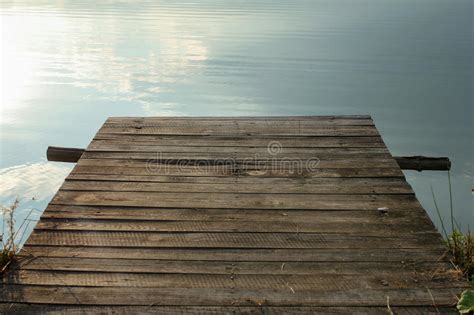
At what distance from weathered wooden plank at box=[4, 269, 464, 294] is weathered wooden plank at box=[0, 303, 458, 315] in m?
0.14

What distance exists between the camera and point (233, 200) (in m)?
3.43

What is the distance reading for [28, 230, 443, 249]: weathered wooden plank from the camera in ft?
9.54

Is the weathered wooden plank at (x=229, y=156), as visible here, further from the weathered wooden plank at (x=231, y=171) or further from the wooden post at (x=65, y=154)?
the wooden post at (x=65, y=154)

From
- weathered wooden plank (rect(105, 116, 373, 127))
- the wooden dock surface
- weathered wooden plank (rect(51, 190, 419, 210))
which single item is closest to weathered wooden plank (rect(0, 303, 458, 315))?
the wooden dock surface

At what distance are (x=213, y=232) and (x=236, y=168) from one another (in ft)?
3.07

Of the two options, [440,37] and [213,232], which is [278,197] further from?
[440,37]

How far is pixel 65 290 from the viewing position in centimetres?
251

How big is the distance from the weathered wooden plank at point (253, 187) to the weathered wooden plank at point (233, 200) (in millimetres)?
58

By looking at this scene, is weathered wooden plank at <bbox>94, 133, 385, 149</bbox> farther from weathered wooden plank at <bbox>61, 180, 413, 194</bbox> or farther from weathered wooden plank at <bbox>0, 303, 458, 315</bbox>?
weathered wooden plank at <bbox>0, 303, 458, 315</bbox>

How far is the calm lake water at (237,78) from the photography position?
777 centimetres

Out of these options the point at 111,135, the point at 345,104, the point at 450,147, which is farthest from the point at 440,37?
the point at 111,135
